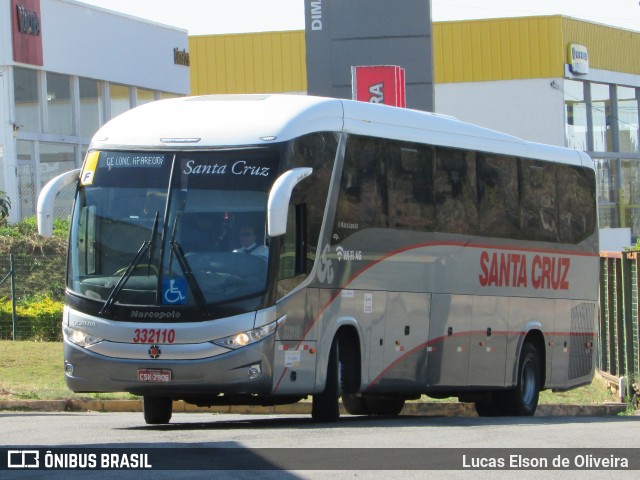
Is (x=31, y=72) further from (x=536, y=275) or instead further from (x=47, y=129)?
(x=536, y=275)

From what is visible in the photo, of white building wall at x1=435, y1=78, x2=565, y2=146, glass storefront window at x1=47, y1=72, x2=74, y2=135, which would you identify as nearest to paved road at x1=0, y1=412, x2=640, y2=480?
glass storefront window at x1=47, y1=72, x2=74, y2=135

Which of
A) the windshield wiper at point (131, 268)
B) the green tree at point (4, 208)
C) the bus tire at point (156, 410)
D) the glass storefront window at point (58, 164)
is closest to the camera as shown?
the windshield wiper at point (131, 268)

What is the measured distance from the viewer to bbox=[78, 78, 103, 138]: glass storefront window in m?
44.8

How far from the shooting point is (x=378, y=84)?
1064 inches

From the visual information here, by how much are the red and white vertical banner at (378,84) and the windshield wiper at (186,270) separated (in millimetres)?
12822

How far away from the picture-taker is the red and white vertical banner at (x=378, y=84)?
2694 cm

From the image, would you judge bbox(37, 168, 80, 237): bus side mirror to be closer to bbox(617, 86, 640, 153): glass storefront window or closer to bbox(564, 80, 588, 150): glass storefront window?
bbox(564, 80, 588, 150): glass storefront window

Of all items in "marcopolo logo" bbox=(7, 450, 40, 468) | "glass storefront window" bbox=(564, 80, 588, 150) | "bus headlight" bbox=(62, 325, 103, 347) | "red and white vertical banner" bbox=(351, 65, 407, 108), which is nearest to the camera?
"marcopolo logo" bbox=(7, 450, 40, 468)

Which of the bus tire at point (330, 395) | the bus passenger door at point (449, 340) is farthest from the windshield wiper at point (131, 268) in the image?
the bus passenger door at point (449, 340)

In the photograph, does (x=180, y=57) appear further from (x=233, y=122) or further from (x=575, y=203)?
(x=233, y=122)

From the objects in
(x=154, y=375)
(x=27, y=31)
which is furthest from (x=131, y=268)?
(x=27, y=31)

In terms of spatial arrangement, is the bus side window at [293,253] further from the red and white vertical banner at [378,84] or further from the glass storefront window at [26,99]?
the glass storefront window at [26,99]

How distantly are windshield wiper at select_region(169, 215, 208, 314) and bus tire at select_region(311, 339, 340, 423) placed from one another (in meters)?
2.07

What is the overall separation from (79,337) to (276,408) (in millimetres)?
5939
